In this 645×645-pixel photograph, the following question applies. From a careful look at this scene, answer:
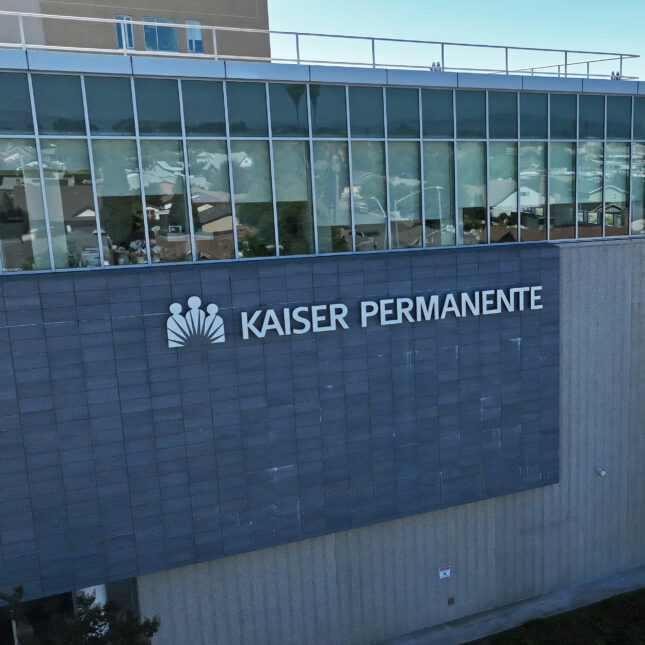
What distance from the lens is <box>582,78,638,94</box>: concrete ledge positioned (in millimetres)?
17922

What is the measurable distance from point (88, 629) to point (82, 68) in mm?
11637

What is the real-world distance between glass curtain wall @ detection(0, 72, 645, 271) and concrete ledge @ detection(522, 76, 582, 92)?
28cm

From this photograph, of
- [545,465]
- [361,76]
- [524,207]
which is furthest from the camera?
[545,465]

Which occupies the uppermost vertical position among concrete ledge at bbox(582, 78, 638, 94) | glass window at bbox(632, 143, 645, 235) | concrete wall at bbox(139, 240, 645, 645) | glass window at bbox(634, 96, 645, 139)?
concrete ledge at bbox(582, 78, 638, 94)

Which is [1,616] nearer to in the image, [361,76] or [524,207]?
[361,76]

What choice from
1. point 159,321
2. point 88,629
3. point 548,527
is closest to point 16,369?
point 159,321

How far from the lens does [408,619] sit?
741 inches

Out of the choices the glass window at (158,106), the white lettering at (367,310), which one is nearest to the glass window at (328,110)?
the glass window at (158,106)

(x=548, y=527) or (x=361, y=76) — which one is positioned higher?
(x=361, y=76)

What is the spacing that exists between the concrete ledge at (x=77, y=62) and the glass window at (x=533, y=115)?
10.7m

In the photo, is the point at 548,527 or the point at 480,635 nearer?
the point at 480,635

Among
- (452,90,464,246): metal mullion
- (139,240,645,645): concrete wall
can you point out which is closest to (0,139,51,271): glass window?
(139,240,645,645): concrete wall

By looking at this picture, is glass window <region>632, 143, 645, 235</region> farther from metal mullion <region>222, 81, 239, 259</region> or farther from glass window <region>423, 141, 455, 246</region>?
metal mullion <region>222, 81, 239, 259</region>

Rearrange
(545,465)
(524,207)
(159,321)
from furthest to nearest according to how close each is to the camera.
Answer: (545,465) < (524,207) < (159,321)
